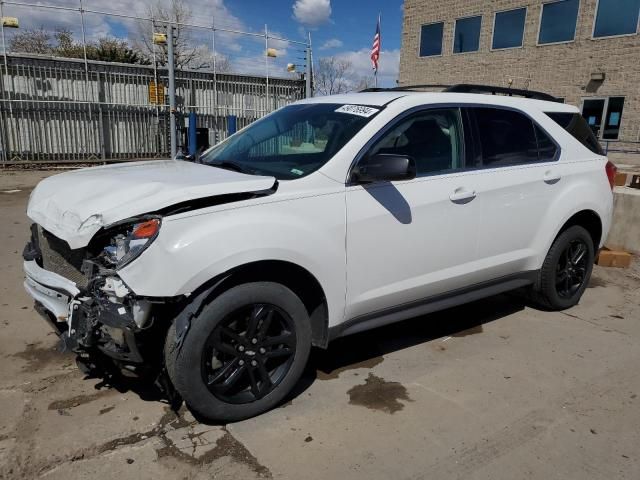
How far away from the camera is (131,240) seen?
8.36 ft

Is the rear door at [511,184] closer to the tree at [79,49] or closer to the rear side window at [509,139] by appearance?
the rear side window at [509,139]

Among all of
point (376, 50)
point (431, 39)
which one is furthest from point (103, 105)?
point (431, 39)

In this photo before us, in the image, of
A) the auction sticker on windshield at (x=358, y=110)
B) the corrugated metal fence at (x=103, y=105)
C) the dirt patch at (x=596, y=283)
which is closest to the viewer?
the auction sticker on windshield at (x=358, y=110)

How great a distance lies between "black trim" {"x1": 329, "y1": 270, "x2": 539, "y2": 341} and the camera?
10.7ft

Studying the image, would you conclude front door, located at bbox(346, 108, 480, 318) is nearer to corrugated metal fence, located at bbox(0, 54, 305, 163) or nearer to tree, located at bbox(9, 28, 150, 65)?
corrugated metal fence, located at bbox(0, 54, 305, 163)

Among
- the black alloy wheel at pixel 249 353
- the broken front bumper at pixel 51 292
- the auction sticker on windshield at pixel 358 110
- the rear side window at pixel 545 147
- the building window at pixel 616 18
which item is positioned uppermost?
the building window at pixel 616 18

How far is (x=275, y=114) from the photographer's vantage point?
4.17 meters

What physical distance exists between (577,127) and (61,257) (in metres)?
4.15

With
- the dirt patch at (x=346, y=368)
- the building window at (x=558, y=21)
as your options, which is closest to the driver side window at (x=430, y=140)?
the dirt patch at (x=346, y=368)

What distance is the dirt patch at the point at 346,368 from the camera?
3475 mm

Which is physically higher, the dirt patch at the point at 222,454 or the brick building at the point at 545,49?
the brick building at the point at 545,49

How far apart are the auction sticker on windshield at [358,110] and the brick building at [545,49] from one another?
1752cm

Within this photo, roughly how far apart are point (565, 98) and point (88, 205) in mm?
19980

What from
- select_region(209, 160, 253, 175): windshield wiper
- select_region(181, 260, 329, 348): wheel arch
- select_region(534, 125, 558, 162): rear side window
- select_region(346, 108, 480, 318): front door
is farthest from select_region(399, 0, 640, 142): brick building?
select_region(181, 260, 329, 348): wheel arch
